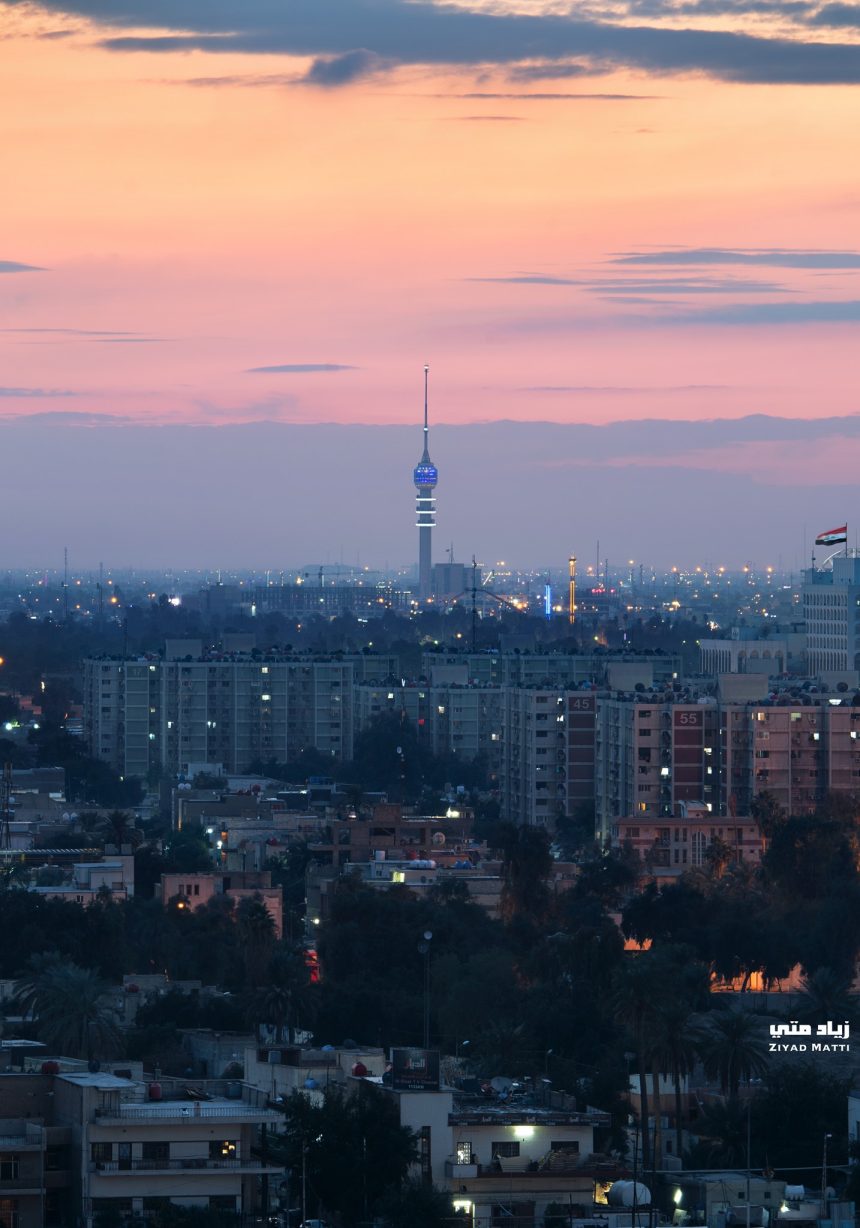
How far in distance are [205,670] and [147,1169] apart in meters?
94.6

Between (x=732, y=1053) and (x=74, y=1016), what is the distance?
27.6ft

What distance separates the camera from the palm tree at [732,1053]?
44.0 meters

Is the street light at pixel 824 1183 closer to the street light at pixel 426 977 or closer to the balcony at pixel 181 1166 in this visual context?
the balcony at pixel 181 1166

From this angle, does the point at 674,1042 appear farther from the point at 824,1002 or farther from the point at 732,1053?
the point at 824,1002

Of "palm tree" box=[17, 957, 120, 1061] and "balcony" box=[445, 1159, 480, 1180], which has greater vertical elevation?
"palm tree" box=[17, 957, 120, 1061]

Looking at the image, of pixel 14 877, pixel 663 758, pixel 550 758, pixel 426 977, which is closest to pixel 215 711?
pixel 550 758

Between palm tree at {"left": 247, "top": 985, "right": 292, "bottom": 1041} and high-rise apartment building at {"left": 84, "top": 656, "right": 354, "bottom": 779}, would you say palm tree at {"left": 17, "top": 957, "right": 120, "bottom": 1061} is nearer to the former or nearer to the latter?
palm tree at {"left": 247, "top": 985, "right": 292, "bottom": 1041}

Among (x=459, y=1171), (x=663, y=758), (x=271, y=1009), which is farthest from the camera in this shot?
(x=663, y=758)

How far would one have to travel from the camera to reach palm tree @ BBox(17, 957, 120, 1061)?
43719mm

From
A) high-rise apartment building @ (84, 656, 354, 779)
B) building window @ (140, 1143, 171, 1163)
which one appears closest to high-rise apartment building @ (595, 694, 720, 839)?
high-rise apartment building @ (84, 656, 354, 779)

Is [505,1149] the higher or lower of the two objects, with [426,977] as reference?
lower

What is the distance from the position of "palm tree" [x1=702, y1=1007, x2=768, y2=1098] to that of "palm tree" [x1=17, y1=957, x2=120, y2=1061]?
7.59 m

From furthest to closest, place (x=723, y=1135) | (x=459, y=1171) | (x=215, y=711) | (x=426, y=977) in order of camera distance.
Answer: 1. (x=215, y=711)
2. (x=426, y=977)
3. (x=723, y=1135)
4. (x=459, y=1171)

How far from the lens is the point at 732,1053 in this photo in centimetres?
4406
